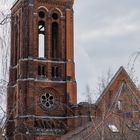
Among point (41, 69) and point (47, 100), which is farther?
point (41, 69)

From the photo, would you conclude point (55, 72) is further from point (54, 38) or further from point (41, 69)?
point (54, 38)

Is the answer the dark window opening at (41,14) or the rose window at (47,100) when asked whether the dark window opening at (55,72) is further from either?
the dark window opening at (41,14)

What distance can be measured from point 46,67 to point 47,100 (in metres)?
3.58

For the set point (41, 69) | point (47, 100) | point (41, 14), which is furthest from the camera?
point (41, 14)

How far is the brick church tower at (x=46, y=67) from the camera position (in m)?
61.4

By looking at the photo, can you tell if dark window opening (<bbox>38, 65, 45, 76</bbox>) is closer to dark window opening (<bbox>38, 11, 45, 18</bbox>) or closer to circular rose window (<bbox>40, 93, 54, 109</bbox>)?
circular rose window (<bbox>40, 93, 54, 109</bbox>)

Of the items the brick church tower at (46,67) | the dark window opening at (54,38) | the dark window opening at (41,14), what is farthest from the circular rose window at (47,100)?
the dark window opening at (41,14)

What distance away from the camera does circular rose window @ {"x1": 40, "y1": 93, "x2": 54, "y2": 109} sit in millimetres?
62463

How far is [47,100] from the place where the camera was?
6272 centimetres

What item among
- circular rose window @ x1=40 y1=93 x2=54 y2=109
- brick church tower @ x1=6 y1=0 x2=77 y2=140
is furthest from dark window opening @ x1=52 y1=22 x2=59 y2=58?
circular rose window @ x1=40 y1=93 x2=54 y2=109

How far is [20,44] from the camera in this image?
64188 millimetres

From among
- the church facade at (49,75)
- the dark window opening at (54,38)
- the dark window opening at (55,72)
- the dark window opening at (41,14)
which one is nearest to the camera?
the church facade at (49,75)

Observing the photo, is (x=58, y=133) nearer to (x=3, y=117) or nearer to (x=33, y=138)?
(x=33, y=138)

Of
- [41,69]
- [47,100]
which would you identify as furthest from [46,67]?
[47,100]
